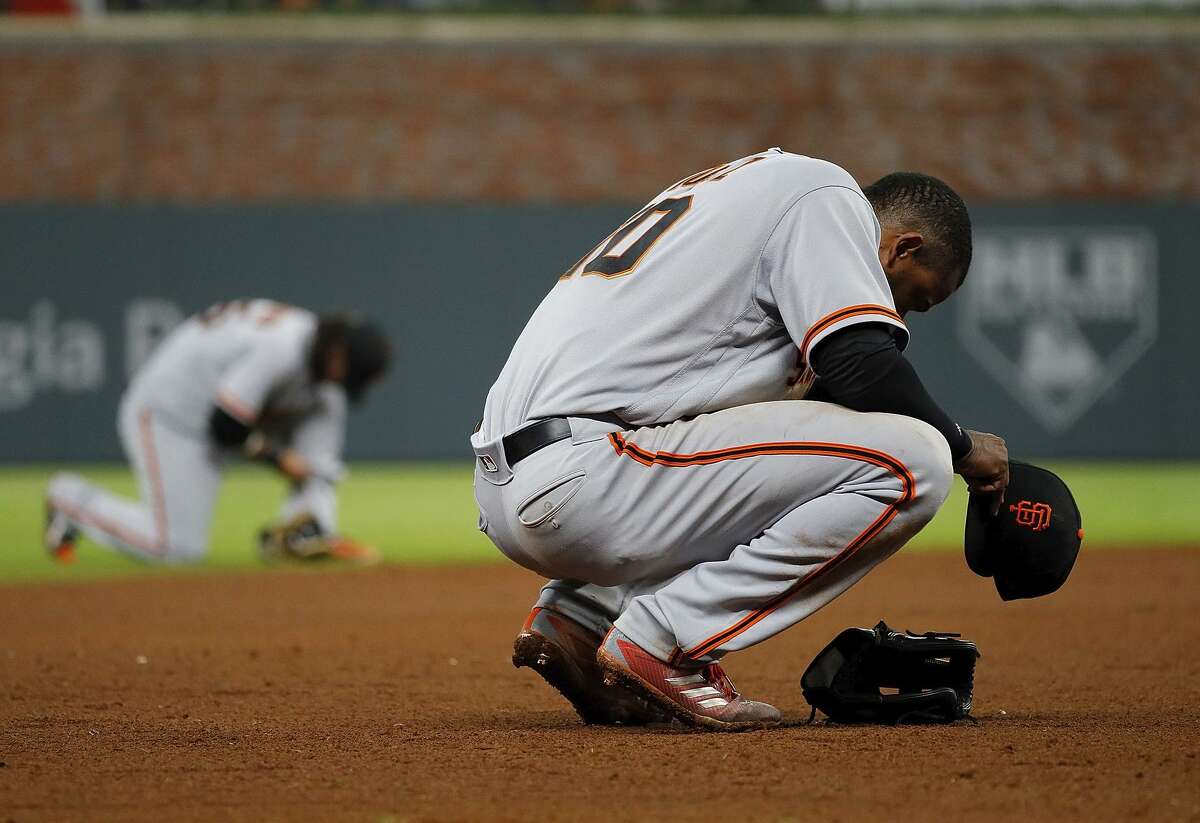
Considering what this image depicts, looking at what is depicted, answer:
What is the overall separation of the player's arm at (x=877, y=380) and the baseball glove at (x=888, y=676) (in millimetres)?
455

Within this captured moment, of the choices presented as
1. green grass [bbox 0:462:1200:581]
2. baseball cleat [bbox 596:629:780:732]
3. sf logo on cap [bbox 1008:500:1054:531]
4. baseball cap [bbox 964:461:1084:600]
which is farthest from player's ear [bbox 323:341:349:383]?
sf logo on cap [bbox 1008:500:1054:531]

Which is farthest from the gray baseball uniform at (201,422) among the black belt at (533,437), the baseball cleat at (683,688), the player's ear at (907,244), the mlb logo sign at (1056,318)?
the mlb logo sign at (1056,318)

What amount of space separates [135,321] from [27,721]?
11.1 metres

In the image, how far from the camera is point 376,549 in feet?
28.1

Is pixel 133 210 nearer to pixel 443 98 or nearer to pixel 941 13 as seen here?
pixel 443 98

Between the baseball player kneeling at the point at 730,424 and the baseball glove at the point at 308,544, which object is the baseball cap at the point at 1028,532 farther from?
the baseball glove at the point at 308,544

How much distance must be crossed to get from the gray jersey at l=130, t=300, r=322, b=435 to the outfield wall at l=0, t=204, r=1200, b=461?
5.84 metres

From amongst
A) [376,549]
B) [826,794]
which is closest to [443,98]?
[376,549]

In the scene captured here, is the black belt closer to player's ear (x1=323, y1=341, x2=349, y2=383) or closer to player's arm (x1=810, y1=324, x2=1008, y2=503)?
player's arm (x1=810, y1=324, x2=1008, y2=503)

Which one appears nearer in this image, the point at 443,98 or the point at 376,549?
the point at 376,549

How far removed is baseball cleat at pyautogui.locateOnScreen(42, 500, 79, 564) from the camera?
7953 millimetres

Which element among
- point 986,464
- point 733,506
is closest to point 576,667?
point 733,506

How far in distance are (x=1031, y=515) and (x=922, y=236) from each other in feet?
2.18

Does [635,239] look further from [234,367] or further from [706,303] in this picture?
[234,367]
